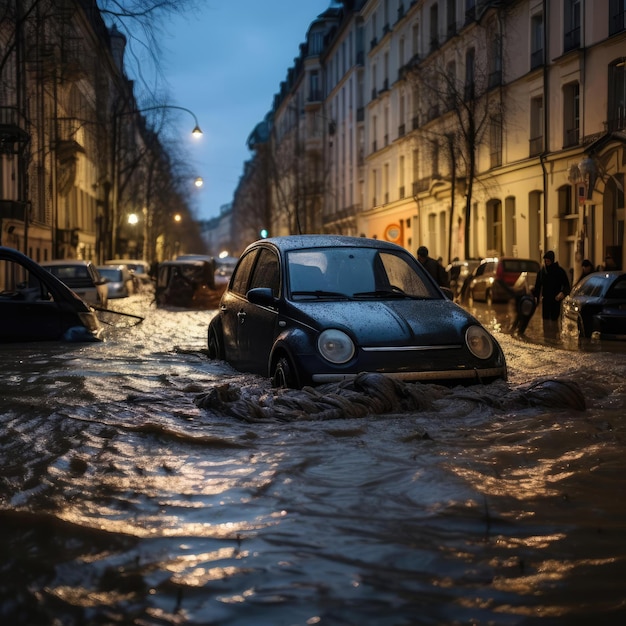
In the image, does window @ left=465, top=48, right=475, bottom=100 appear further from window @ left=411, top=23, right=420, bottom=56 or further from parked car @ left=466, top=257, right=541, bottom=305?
parked car @ left=466, top=257, right=541, bottom=305

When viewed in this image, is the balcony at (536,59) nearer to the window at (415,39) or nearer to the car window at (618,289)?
the window at (415,39)

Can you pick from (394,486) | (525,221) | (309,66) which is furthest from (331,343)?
(309,66)

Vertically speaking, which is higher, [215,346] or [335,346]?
[335,346]

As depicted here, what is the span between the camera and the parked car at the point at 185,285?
112 feet

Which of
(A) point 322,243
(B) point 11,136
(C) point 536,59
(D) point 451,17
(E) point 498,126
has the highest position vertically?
(D) point 451,17

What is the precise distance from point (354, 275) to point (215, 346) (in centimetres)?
291

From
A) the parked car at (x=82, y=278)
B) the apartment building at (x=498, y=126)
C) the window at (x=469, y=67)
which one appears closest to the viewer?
the parked car at (x=82, y=278)

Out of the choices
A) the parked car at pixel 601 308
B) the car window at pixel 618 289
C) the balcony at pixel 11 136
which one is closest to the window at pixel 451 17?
the balcony at pixel 11 136

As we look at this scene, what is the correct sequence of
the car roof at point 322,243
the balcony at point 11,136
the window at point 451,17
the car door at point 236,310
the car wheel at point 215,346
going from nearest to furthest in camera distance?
the car roof at point 322,243, the car door at point 236,310, the car wheel at point 215,346, the balcony at point 11,136, the window at point 451,17

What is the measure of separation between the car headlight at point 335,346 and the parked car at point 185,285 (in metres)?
26.0

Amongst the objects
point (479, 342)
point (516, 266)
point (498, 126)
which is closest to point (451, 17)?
point (498, 126)

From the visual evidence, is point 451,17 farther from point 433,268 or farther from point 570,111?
point 433,268

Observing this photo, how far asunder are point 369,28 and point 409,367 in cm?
6525

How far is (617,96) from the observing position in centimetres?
3378
